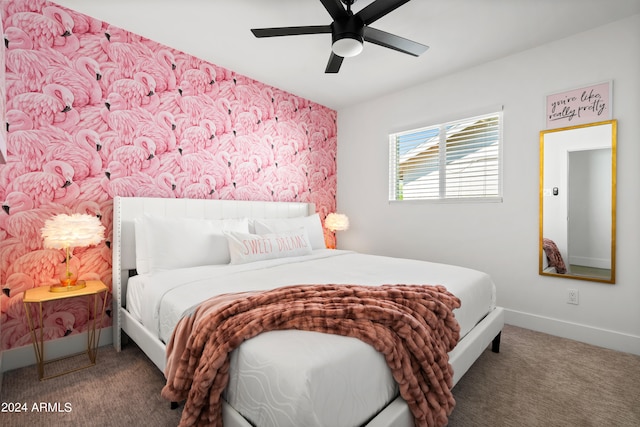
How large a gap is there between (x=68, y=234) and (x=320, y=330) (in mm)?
1830

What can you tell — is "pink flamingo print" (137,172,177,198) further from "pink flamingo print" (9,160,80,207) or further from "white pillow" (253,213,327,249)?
"white pillow" (253,213,327,249)

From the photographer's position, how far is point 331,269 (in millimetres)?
2191

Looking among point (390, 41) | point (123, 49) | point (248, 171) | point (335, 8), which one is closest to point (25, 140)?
point (123, 49)

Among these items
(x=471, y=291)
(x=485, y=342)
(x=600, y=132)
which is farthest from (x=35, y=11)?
(x=600, y=132)

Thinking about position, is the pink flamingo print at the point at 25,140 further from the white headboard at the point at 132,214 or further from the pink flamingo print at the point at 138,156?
the white headboard at the point at 132,214

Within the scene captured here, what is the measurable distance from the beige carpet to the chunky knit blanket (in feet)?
1.48

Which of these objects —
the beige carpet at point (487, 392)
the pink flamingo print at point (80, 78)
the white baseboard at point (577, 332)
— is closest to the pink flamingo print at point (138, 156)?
the pink flamingo print at point (80, 78)

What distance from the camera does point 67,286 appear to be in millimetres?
1967

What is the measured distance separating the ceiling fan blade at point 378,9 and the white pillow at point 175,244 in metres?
1.86

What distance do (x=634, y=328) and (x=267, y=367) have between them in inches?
111

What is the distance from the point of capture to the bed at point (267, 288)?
936 mm

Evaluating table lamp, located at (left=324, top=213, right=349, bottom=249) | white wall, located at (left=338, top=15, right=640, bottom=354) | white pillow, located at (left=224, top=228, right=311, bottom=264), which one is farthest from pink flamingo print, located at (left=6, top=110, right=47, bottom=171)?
white wall, located at (left=338, top=15, right=640, bottom=354)

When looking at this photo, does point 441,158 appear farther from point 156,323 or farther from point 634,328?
point 156,323

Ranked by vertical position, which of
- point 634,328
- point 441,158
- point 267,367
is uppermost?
point 441,158
